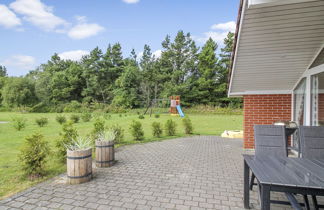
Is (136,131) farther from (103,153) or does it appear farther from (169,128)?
(103,153)

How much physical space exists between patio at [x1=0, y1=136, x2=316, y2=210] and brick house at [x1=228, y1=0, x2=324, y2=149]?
1817 millimetres

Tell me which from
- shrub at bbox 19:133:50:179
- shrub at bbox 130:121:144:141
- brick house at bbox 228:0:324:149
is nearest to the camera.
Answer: brick house at bbox 228:0:324:149

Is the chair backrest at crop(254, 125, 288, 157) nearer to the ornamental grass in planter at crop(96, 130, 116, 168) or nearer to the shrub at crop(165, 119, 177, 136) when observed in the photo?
the ornamental grass in planter at crop(96, 130, 116, 168)

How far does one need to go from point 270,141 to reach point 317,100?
192 centimetres

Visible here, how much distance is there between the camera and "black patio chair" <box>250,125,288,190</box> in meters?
2.61

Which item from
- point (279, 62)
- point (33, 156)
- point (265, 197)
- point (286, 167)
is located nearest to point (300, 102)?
point (279, 62)

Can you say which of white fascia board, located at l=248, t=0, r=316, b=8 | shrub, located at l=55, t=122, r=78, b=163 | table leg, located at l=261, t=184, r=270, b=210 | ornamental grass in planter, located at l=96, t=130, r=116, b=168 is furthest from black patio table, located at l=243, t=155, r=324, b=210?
shrub, located at l=55, t=122, r=78, b=163

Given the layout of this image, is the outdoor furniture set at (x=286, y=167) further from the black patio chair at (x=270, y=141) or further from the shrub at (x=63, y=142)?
the shrub at (x=63, y=142)

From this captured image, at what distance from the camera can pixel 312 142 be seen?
248 centimetres

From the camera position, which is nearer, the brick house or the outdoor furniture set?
the outdoor furniture set

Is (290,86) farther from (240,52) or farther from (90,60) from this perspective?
(90,60)

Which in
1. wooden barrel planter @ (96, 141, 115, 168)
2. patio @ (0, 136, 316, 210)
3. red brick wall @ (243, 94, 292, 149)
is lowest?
patio @ (0, 136, 316, 210)

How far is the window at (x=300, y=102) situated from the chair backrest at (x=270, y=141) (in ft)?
7.01

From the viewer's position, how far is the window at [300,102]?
419 centimetres
